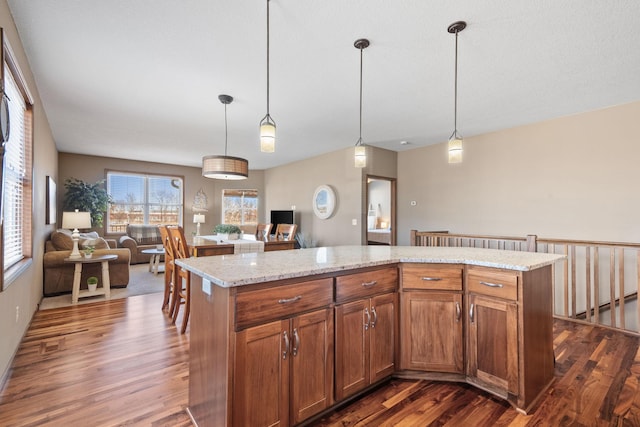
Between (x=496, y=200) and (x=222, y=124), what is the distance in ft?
14.1

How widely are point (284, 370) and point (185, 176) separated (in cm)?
757

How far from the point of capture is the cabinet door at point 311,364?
159 centimetres

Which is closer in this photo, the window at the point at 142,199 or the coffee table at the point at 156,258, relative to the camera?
the coffee table at the point at 156,258

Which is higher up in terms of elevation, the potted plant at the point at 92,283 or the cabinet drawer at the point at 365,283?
the cabinet drawer at the point at 365,283

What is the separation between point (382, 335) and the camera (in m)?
2.03

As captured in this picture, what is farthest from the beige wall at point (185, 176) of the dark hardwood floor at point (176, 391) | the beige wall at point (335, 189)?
the dark hardwood floor at point (176, 391)

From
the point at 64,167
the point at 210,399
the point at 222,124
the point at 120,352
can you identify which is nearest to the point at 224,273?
the point at 210,399

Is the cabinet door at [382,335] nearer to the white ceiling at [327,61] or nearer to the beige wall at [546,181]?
the white ceiling at [327,61]

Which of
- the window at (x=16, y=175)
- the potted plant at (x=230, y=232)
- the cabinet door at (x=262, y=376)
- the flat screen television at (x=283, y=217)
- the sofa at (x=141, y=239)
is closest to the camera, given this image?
the cabinet door at (x=262, y=376)

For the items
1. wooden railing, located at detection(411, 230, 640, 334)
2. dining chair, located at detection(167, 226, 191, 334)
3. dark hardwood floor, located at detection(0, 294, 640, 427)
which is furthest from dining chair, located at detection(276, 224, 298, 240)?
dark hardwood floor, located at detection(0, 294, 640, 427)

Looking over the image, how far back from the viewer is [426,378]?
215cm

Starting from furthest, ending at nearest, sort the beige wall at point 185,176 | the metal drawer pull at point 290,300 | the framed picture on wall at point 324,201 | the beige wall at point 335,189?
the beige wall at point 185,176 → the framed picture on wall at point 324,201 → the beige wall at point 335,189 → the metal drawer pull at point 290,300

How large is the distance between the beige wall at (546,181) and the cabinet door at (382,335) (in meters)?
3.33

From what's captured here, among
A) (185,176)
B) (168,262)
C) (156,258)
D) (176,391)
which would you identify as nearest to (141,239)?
(156,258)
